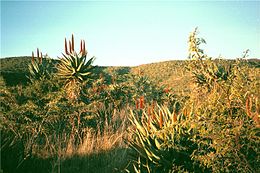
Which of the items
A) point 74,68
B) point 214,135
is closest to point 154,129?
point 214,135

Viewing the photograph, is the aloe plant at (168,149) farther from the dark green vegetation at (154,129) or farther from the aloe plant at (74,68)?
the aloe plant at (74,68)

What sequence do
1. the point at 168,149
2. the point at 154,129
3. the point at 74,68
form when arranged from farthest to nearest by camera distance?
1. the point at 74,68
2. the point at 154,129
3. the point at 168,149

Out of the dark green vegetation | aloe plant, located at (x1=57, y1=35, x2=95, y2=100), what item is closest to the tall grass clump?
the dark green vegetation

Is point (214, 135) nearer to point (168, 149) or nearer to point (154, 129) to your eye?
point (168, 149)

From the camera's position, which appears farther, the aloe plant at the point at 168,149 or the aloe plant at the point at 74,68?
the aloe plant at the point at 74,68

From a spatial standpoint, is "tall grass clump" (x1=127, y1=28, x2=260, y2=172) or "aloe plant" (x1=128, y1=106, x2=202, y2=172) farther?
"aloe plant" (x1=128, y1=106, x2=202, y2=172)

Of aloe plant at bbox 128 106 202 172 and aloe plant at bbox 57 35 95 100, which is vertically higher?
aloe plant at bbox 57 35 95 100

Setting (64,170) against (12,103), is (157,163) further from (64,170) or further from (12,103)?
(12,103)

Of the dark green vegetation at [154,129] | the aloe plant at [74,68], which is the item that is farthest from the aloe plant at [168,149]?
the aloe plant at [74,68]

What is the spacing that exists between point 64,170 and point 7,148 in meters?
1.24

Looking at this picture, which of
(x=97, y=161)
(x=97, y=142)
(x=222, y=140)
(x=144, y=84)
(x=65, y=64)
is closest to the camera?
(x=222, y=140)

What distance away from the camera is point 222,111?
12.8 ft

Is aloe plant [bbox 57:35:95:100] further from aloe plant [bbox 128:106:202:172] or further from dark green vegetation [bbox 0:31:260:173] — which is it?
aloe plant [bbox 128:106:202:172]

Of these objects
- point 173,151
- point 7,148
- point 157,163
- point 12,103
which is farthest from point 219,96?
point 12,103
